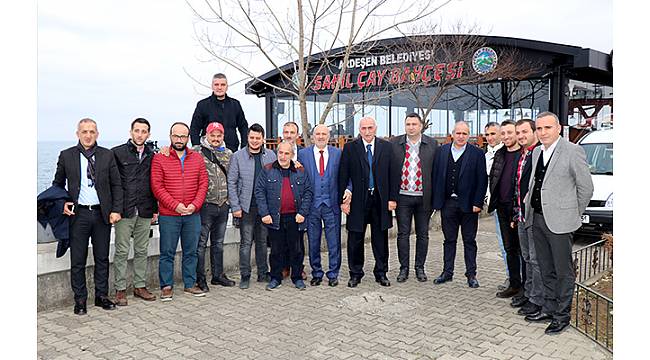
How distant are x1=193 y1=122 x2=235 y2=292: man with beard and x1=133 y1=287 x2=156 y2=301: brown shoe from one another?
56 cm

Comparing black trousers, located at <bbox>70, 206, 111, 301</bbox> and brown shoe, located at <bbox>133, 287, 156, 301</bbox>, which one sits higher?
black trousers, located at <bbox>70, 206, 111, 301</bbox>

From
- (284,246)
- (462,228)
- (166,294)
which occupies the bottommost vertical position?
(166,294)

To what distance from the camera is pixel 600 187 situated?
923 cm

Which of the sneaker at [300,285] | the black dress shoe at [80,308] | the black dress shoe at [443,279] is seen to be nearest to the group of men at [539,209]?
the black dress shoe at [443,279]

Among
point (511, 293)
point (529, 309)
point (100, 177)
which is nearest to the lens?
point (100, 177)

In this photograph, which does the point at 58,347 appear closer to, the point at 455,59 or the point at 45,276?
the point at 45,276

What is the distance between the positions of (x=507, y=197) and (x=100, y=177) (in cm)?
423

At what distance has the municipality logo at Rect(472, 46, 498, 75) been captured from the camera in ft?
63.2

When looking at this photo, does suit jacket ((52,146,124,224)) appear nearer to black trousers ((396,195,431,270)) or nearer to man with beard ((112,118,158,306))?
man with beard ((112,118,158,306))

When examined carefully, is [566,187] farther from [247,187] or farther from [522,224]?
[247,187]

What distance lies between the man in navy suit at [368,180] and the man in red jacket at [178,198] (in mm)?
1715

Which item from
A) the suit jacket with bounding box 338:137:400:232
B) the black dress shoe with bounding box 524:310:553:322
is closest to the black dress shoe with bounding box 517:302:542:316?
the black dress shoe with bounding box 524:310:553:322

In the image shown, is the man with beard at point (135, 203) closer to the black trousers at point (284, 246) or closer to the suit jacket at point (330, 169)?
the black trousers at point (284, 246)

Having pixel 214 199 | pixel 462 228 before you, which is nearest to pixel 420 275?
pixel 462 228
